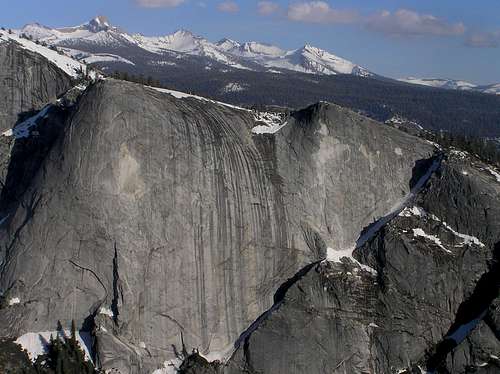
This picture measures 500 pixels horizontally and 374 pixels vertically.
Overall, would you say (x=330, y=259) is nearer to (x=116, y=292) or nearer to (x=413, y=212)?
(x=413, y=212)

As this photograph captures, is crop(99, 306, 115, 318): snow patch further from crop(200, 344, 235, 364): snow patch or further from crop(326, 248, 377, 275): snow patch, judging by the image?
crop(326, 248, 377, 275): snow patch

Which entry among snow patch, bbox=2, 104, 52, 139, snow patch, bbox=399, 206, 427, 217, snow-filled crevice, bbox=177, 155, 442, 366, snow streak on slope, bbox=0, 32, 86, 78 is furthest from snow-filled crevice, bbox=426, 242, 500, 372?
snow streak on slope, bbox=0, 32, 86, 78

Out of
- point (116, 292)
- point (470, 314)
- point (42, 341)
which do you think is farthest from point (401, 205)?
point (42, 341)

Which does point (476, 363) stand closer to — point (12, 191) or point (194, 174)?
point (194, 174)

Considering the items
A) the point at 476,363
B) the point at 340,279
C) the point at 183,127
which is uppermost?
the point at 183,127

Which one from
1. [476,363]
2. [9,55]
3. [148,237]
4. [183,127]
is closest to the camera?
[476,363]

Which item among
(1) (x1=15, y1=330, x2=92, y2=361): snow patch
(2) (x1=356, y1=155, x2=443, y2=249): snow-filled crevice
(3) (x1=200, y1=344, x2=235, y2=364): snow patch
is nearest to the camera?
(1) (x1=15, y1=330, x2=92, y2=361): snow patch

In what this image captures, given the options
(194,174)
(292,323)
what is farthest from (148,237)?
(292,323)
